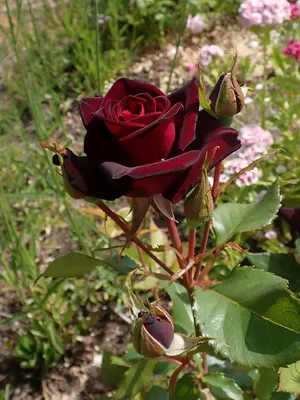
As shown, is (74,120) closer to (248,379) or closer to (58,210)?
(58,210)

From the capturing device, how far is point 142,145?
0.55 metres

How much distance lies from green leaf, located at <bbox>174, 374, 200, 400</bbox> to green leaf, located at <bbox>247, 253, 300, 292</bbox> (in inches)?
9.1

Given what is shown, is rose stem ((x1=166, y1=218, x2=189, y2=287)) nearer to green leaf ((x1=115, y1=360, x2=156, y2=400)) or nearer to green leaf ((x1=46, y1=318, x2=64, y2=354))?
green leaf ((x1=115, y1=360, x2=156, y2=400))

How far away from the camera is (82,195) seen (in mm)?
605

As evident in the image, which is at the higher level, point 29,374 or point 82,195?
point 82,195

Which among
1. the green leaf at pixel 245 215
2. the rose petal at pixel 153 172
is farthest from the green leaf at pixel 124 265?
the rose petal at pixel 153 172

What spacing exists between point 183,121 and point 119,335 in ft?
3.19

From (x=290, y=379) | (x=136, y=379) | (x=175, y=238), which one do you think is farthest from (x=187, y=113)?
(x=136, y=379)

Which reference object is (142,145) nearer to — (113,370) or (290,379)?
(290,379)

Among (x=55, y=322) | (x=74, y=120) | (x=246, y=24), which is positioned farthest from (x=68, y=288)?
(x=246, y=24)

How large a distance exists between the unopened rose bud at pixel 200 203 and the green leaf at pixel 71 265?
0.21 meters

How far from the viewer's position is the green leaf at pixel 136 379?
879 mm

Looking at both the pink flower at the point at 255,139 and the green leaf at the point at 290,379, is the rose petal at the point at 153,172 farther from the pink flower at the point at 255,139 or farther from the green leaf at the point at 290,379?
the pink flower at the point at 255,139

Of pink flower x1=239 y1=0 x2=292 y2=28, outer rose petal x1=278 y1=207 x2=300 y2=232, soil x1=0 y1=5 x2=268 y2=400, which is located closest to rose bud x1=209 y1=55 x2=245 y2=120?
outer rose petal x1=278 y1=207 x2=300 y2=232
